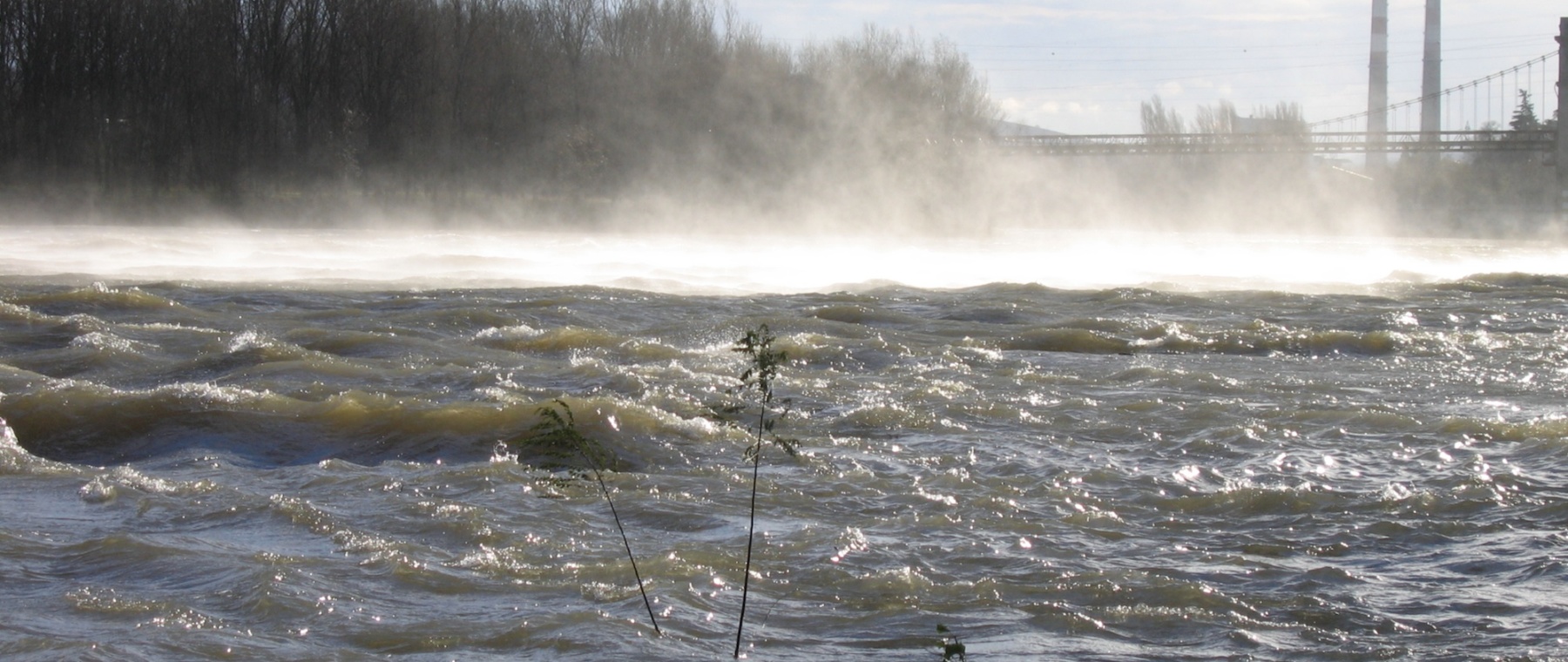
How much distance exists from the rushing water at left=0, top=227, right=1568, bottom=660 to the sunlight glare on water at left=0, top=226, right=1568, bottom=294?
4.12 m

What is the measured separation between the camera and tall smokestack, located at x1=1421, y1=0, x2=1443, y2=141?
90.9m

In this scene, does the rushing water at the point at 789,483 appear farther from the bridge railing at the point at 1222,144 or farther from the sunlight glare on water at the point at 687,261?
the bridge railing at the point at 1222,144

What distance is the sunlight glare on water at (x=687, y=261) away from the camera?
19.4 m

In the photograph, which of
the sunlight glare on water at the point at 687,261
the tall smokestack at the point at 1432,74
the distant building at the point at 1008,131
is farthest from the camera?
the tall smokestack at the point at 1432,74

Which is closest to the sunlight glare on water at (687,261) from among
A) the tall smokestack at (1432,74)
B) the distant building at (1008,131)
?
the distant building at (1008,131)

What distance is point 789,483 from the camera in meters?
6.93

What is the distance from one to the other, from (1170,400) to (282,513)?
227 inches

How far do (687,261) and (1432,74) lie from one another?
85.6 meters

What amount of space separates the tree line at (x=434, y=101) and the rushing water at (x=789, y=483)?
24276 millimetres

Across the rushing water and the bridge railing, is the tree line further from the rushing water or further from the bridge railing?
the rushing water

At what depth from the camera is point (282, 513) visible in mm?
6070

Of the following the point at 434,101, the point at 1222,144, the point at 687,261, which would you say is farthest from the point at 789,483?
the point at 1222,144

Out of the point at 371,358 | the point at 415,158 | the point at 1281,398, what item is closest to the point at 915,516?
the point at 1281,398

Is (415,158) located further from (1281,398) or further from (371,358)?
(1281,398)
